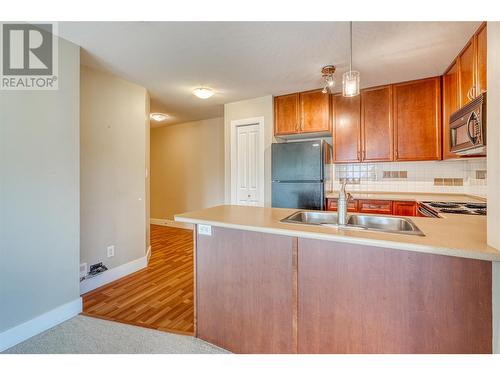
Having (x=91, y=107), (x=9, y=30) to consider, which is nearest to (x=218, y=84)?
(x=91, y=107)

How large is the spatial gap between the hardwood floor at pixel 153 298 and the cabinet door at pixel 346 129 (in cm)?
255

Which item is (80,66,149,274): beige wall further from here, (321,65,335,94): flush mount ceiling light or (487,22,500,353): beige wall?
(487,22,500,353): beige wall

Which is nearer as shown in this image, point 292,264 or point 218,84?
point 292,264

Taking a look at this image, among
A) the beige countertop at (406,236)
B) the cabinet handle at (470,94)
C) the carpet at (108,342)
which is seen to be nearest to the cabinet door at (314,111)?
the cabinet handle at (470,94)

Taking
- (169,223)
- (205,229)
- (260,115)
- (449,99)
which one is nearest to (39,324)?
(205,229)

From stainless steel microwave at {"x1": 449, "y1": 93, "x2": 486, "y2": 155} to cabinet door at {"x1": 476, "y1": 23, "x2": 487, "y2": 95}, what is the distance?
29 centimetres

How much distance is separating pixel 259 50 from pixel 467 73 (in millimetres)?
1858

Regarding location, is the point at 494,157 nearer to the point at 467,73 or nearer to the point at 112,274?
the point at 467,73

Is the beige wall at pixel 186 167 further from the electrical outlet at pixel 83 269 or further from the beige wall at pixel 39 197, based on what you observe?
the beige wall at pixel 39 197

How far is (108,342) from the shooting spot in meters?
1.65

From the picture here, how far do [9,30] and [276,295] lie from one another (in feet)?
8.25

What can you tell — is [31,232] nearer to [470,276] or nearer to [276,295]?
[276,295]

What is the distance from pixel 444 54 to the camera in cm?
225
